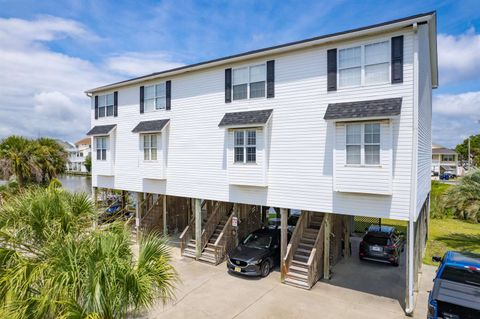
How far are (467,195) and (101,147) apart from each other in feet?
66.0

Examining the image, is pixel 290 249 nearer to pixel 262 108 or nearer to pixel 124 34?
pixel 262 108

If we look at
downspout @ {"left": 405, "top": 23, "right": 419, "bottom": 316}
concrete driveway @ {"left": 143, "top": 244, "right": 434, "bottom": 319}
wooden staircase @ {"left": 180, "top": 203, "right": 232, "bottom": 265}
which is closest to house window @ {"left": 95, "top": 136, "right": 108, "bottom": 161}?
wooden staircase @ {"left": 180, "top": 203, "right": 232, "bottom": 265}

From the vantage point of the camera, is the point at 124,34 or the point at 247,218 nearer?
the point at 124,34

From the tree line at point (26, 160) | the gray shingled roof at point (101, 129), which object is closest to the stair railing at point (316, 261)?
the gray shingled roof at point (101, 129)

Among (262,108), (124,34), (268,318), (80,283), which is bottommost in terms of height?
(268,318)

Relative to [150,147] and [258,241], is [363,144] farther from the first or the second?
[150,147]

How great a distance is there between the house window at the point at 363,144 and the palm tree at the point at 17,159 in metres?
25.1

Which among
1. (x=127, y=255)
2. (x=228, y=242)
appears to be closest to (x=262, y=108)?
(x=228, y=242)

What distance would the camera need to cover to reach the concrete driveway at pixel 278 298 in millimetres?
9758

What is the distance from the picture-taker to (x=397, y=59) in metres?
9.96

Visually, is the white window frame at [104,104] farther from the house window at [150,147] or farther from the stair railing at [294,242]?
the stair railing at [294,242]

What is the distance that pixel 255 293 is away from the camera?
11.2 metres

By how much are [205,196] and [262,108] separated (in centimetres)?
491

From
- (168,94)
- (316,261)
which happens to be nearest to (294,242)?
(316,261)
